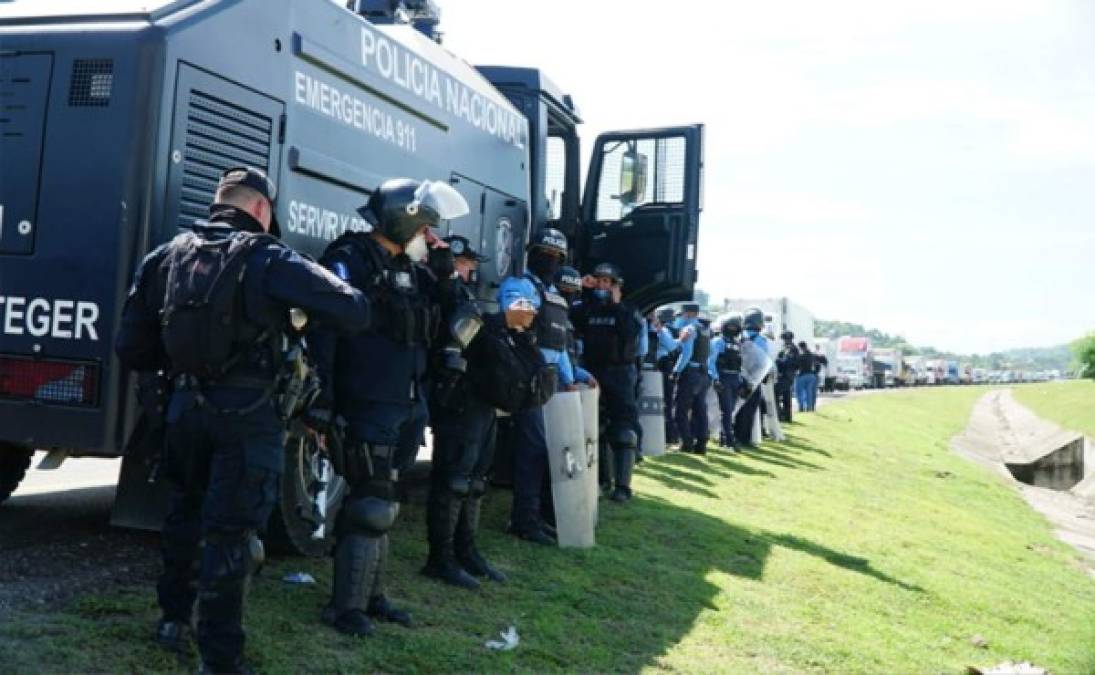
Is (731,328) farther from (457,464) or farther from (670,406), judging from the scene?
(457,464)

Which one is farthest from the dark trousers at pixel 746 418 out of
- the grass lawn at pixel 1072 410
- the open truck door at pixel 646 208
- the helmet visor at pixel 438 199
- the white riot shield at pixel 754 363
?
the grass lawn at pixel 1072 410

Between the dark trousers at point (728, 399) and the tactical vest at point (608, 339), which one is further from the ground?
the tactical vest at point (608, 339)

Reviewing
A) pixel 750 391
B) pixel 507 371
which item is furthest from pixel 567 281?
pixel 750 391

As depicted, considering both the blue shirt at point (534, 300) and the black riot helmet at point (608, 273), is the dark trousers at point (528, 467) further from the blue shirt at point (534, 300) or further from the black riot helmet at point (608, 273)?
the black riot helmet at point (608, 273)

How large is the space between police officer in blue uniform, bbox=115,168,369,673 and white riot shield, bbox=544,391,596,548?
2.98 meters

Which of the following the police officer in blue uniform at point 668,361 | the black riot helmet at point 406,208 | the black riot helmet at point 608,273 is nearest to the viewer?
the black riot helmet at point 406,208

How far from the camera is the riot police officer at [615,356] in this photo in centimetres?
873

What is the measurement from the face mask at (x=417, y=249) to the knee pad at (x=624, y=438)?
4.10 meters

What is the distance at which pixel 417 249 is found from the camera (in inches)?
190

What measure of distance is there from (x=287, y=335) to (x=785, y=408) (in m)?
19.1

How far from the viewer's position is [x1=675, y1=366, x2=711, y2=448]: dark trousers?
13156mm

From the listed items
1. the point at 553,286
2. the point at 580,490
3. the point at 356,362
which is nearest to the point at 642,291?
the point at 553,286

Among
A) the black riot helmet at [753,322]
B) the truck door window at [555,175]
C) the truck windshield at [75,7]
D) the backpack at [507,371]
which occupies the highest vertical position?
the truck door window at [555,175]

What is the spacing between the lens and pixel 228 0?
4715mm
